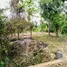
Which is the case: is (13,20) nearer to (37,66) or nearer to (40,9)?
(37,66)

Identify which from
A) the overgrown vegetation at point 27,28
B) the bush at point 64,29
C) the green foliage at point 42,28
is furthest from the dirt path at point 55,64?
the green foliage at point 42,28

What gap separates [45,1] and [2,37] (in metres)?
4.47

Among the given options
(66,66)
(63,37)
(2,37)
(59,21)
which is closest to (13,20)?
(2,37)

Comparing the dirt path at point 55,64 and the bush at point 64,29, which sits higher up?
the bush at point 64,29

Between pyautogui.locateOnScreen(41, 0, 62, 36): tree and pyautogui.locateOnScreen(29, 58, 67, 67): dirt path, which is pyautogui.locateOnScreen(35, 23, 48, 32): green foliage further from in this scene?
pyautogui.locateOnScreen(29, 58, 67, 67): dirt path

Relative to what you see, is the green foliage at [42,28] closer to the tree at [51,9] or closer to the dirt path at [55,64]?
the tree at [51,9]

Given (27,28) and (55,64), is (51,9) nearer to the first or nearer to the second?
(27,28)

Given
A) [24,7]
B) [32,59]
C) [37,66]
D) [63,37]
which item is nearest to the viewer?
[37,66]

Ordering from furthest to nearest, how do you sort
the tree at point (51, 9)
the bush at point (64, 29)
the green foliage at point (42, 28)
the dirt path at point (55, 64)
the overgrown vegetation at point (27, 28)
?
the green foliage at point (42, 28)
the bush at point (64, 29)
the tree at point (51, 9)
the overgrown vegetation at point (27, 28)
the dirt path at point (55, 64)

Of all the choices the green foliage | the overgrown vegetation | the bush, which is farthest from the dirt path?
the green foliage

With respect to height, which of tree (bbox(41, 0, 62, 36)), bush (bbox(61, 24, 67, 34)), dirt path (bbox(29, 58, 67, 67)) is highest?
tree (bbox(41, 0, 62, 36))

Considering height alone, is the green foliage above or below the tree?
below

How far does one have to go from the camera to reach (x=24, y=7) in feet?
37.8

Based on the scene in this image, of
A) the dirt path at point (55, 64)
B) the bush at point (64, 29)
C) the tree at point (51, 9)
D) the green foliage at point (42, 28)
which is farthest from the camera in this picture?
the green foliage at point (42, 28)
